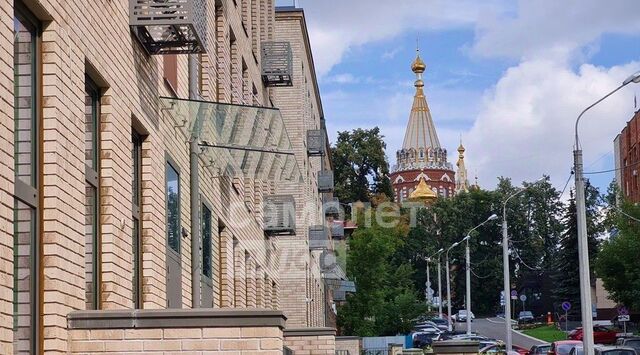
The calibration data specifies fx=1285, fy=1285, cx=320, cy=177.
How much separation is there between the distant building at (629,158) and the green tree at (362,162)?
19.5m

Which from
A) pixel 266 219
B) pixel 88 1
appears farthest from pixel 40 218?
pixel 266 219

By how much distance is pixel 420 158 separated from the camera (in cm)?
19250

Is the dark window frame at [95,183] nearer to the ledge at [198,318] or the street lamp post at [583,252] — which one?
the ledge at [198,318]

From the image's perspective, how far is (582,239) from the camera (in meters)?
27.8

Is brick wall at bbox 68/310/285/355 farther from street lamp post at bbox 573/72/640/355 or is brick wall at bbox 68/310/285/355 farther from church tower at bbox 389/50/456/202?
church tower at bbox 389/50/456/202

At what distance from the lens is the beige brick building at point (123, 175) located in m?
8.66

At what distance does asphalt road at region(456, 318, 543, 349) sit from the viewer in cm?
7919

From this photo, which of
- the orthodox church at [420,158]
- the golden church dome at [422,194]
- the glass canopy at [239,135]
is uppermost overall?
the orthodox church at [420,158]

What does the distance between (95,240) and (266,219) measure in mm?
18283

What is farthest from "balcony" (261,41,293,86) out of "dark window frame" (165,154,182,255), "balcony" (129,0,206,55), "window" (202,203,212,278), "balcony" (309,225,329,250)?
"balcony" (309,225,329,250)

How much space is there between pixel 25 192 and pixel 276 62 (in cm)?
2156

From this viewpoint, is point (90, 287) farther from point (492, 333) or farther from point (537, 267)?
point (537, 267)

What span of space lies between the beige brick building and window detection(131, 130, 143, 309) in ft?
0.06

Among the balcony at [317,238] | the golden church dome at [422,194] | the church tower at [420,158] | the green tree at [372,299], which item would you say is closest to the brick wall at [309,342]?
the balcony at [317,238]
